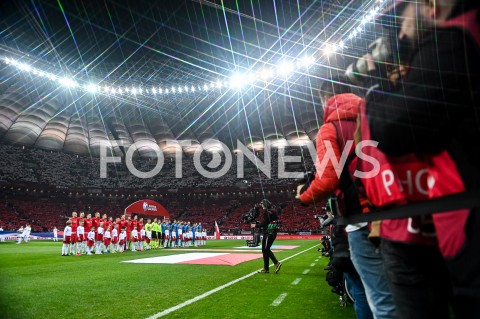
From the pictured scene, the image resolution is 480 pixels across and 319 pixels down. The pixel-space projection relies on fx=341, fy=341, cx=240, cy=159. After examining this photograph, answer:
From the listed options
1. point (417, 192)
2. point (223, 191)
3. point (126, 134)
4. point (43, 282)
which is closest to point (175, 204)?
point (223, 191)

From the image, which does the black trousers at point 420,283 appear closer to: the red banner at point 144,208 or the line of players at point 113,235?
the line of players at point 113,235

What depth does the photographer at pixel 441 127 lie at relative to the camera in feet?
3.61

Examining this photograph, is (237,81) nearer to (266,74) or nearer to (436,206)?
(266,74)

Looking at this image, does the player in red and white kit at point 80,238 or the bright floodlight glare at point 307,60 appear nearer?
the player in red and white kit at point 80,238

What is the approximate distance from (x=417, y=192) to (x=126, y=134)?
182 feet

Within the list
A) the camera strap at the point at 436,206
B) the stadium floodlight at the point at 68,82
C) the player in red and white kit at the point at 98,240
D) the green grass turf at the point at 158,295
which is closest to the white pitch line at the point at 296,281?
the green grass turf at the point at 158,295

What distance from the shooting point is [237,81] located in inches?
1673

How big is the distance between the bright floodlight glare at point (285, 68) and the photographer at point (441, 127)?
36.0 m

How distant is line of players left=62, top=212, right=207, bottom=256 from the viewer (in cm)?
1767

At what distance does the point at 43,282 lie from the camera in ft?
26.5

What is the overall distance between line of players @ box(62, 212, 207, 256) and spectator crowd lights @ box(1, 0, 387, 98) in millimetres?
19923

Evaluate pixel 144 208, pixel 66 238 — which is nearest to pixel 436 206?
pixel 66 238

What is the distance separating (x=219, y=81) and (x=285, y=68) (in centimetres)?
1078

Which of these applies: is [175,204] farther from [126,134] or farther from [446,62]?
[446,62]
